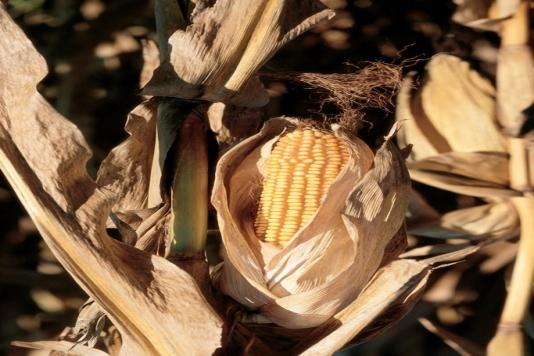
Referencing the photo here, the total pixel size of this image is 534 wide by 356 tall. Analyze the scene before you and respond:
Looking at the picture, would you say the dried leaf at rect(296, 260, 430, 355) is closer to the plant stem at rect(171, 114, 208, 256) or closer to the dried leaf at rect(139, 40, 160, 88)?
the plant stem at rect(171, 114, 208, 256)

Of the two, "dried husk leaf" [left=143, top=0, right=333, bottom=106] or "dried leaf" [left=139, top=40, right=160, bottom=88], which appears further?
"dried leaf" [left=139, top=40, right=160, bottom=88]

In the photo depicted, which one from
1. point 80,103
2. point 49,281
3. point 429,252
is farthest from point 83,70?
point 429,252

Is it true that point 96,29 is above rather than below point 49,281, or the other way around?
above

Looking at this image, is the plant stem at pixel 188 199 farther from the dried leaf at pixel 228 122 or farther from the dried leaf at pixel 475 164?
the dried leaf at pixel 475 164

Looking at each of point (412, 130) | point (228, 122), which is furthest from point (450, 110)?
point (228, 122)

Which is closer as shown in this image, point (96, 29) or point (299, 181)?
point (299, 181)

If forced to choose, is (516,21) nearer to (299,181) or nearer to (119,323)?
(299,181)

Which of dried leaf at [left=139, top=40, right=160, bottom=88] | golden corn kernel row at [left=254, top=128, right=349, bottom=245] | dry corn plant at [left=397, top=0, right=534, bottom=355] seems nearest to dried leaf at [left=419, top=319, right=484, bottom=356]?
dry corn plant at [left=397, top=0, right=534, bottom=355]
